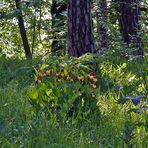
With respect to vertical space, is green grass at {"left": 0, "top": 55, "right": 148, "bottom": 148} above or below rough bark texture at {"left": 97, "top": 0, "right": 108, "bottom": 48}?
below

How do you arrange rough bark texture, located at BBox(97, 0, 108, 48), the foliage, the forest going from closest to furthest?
A: the forest → the foliage → rough bark texture, located at BBox(97, 0, 108, 48)

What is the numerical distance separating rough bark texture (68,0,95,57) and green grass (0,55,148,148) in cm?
229

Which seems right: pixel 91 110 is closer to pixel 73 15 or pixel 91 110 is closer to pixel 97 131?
pixel 97 131

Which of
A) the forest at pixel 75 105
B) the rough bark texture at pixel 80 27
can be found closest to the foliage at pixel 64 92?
the forest at pixel 75 105

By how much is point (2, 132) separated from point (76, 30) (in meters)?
4.01

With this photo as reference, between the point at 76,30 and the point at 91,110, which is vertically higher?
the point at 76,30

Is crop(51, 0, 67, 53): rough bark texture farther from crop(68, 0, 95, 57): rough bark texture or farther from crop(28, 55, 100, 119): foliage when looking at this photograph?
crop(28, 55, 100, 119): foliage

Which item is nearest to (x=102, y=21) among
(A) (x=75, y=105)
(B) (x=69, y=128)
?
(A) (x=75, y=105)

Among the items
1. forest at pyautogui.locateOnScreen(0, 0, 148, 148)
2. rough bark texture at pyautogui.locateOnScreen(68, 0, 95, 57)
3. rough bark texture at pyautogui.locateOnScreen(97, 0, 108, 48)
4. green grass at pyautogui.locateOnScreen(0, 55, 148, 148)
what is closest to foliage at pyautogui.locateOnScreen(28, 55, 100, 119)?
forest at pyautogui.locateOnScreen(0, 0, 148, 148)

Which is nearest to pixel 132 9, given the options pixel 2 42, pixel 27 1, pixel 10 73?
pixel 27 1

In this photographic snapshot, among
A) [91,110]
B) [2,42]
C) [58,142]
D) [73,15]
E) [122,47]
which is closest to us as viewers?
[58,142]

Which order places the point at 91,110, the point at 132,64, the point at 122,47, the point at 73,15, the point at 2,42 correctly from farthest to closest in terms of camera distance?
1. the point at 2,42
2. the point at 122,47
3. the point at 132,64
4. the point at 73,15
5. the point at 91,110

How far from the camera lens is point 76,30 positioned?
7.12m

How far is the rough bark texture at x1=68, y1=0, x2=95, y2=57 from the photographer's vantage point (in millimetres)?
6977
